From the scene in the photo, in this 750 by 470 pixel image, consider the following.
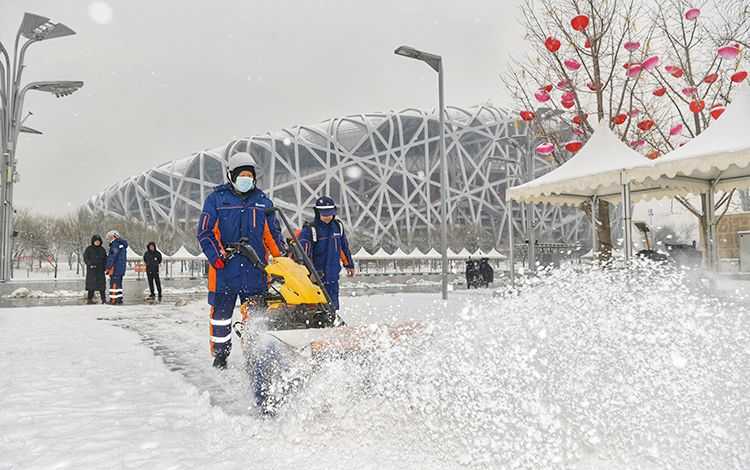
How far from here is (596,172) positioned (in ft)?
30.1

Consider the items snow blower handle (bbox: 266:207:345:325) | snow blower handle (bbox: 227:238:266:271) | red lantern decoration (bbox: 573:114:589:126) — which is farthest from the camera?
red lantern decoration (bbox: 573:114:589:126)

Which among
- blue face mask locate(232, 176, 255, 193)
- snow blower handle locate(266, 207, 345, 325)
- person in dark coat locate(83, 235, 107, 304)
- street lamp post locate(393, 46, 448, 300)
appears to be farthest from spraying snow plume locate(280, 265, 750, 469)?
person in dark coat locate(83, 235, 107, 304)

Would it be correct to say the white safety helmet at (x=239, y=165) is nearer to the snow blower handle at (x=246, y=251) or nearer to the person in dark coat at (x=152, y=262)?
the snow blower handle at (x=246, y=251)

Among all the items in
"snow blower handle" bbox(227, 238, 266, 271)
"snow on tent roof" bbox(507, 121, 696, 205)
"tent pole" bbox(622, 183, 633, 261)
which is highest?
"snow on tent roof" bbox(507, 121, 696, 205)

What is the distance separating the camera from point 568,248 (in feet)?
61.6

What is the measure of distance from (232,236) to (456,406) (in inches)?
91.1

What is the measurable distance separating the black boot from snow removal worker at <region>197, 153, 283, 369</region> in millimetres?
174

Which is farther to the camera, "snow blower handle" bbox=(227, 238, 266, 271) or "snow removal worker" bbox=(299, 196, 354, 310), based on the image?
"snow removal worker" bbox=(299, 196, 354, 310)

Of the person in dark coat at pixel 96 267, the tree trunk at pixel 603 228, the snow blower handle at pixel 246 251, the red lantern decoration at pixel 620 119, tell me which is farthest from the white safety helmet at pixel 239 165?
the red lantern decoration at pixel 620 119

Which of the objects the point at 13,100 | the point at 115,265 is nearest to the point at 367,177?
the point at 13,100

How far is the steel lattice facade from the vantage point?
6725 cm

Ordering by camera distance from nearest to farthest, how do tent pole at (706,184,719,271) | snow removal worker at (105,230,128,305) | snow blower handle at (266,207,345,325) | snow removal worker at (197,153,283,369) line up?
snow blower handle at (266,207,345,325), snow removal worker at (197,153,283,369), tent pole at (706,184,719,271), snow removal worker at (105,230,128,305)

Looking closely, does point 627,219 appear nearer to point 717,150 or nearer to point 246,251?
point 717,150

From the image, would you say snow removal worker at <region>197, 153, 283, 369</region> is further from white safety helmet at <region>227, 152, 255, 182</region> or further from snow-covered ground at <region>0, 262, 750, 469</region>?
snow-covered ground at <region>0, 262, 750, 469</region>
